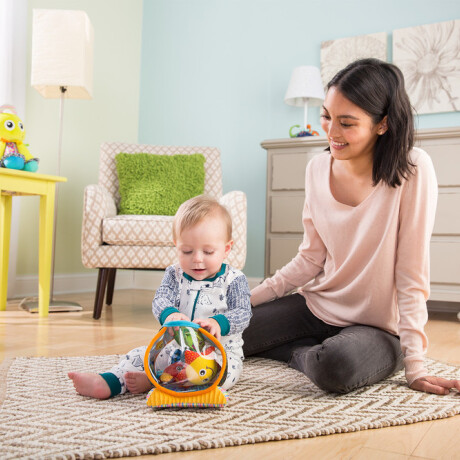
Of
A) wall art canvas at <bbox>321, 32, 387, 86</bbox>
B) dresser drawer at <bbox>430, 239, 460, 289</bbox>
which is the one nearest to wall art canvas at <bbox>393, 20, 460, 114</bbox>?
wall art canvas at <bbox>321, 32, 387, 86</bbox>

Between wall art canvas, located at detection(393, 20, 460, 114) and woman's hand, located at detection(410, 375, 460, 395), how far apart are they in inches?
92.0

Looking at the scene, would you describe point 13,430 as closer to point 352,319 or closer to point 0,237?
point 352,319

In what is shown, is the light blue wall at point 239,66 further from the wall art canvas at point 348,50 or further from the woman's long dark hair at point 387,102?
the woman's long dark hair at point 387,102

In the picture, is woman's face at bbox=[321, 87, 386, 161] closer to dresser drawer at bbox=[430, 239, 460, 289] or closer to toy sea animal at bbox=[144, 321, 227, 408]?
toy sea animal at bbox=[144, 321, 227, 408]

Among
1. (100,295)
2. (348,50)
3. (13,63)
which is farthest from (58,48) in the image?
(348,50)

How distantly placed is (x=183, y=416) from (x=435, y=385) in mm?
587

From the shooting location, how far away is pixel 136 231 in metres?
2.49

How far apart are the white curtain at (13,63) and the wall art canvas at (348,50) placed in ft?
6.09

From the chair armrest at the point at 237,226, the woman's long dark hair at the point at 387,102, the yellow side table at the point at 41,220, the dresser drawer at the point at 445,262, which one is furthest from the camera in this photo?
the dresser drawer at the point at 445,262

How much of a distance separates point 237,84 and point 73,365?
2821mm

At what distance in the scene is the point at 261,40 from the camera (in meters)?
3.79

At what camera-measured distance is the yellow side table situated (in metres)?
2.38

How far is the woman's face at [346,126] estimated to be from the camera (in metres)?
1.29

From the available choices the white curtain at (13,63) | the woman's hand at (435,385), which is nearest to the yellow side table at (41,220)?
the white curtain at (13,63)
